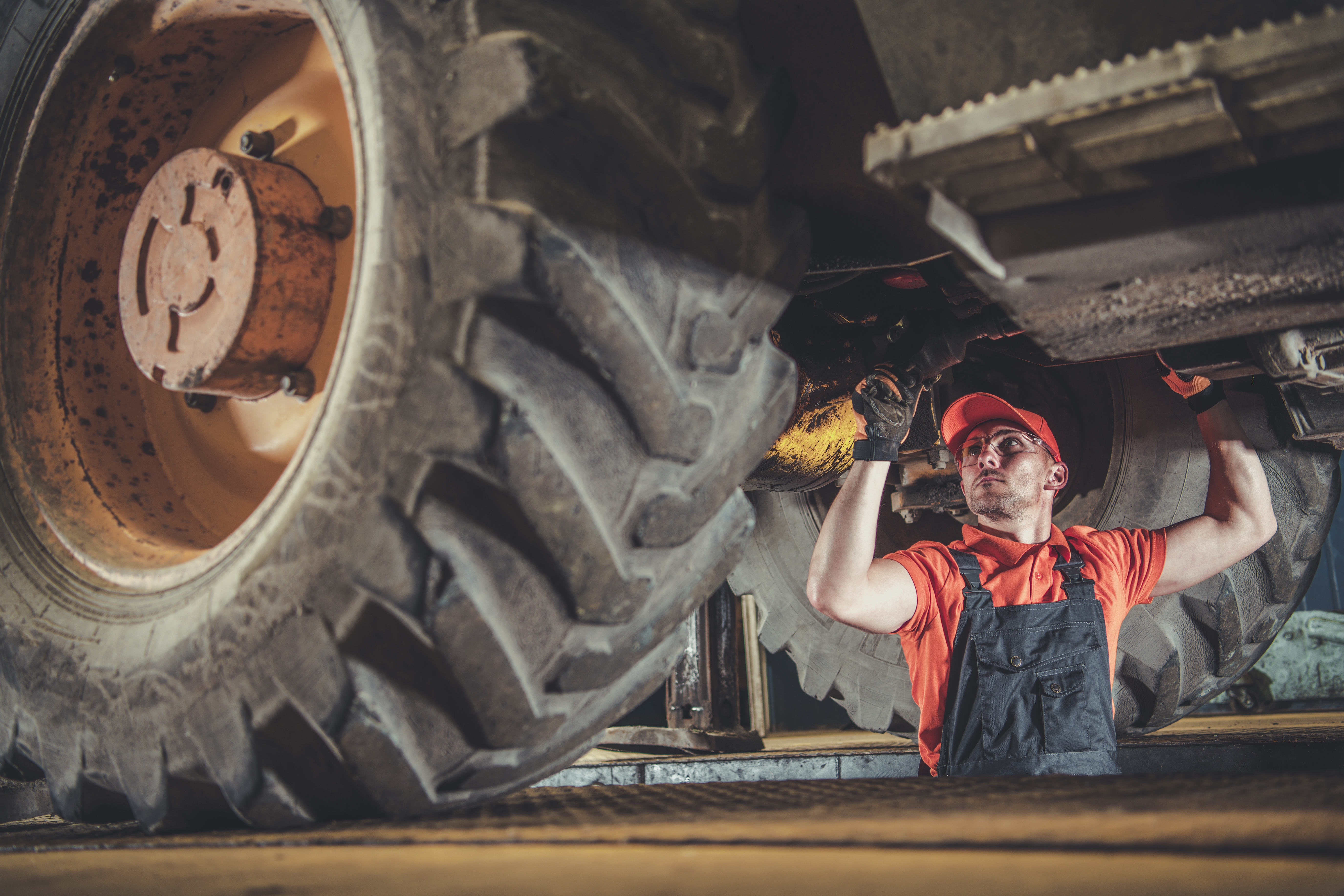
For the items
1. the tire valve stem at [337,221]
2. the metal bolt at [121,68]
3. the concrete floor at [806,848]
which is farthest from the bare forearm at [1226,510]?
the metal bolt at [121,68]

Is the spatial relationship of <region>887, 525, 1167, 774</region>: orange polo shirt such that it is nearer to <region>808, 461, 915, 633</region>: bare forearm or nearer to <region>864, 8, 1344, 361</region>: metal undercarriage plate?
<region>808, 461, 915, 633</region>: bare forearm

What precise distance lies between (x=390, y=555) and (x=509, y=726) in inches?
8.9

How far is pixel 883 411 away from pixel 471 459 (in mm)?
1301

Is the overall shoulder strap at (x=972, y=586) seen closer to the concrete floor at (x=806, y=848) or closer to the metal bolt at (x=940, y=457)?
the metal bolt at (x=940, y=457)

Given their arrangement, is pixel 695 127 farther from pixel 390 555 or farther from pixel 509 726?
pixel 509 726

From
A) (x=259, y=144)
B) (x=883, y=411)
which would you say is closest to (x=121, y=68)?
(x=259, y=144)

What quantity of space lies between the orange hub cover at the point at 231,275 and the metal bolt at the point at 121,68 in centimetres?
23

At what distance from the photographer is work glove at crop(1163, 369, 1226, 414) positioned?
186 centimetres

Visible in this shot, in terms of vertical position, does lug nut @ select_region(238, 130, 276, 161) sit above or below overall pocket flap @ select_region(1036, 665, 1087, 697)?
above

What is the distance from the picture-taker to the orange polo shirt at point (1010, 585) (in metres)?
1.99

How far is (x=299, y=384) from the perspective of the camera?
111cm

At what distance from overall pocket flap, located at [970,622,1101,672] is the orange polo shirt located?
7cm

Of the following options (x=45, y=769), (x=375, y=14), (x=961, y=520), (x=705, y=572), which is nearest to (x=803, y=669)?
(x=961, y=520)

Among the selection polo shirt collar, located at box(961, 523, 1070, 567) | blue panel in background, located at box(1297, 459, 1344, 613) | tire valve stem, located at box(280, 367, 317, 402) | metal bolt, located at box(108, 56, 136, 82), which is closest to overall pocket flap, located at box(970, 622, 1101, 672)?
polo shirt collar, located at box(961, 523, 1070, 567)
